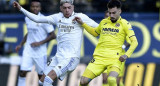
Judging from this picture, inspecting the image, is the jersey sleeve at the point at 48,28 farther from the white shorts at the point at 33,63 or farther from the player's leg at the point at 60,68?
the player's leg at the point at 60,68

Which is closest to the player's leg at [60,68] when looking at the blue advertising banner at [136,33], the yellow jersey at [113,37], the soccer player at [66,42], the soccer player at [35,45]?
the soccer player at [66,42]

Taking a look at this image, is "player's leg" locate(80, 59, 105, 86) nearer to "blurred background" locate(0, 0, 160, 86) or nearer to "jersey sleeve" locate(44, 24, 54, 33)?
"jersey sleeve" locate(44, 24, 54, 33)

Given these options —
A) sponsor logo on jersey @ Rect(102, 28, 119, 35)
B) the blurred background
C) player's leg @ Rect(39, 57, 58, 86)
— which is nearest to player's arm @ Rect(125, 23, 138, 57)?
sponsor logo on jersey @ Rect(102, 28, 119, 35)

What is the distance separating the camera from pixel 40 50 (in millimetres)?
15273

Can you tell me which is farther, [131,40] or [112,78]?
[131,40]

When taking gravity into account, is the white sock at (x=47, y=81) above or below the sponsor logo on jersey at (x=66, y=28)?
below

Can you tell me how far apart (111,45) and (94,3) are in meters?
7.64

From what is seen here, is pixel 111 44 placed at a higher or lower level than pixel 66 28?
lower

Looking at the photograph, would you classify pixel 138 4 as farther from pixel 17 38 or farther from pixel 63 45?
pixel 63 45

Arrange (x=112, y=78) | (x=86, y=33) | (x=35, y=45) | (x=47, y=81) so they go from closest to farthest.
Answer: (x=112, y=78) → (x=47, y=81) → (x=35, y=45) → (x=86, y=33)

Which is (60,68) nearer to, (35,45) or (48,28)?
(35,45)

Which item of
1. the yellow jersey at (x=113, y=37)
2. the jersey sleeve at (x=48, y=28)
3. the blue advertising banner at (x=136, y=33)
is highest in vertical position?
the yellow jersey at (x=113, y=37)

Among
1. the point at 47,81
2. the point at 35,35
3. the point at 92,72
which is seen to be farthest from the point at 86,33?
the point at 92,72

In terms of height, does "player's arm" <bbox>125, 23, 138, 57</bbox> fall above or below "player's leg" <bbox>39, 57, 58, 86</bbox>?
above
